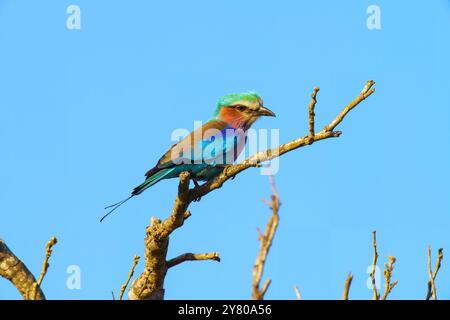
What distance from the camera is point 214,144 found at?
9.20 metres

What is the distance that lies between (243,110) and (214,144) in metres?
1.02

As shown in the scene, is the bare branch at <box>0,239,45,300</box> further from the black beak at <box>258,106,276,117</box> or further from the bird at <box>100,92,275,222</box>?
the black beak at <box>258,106,276,117</box>

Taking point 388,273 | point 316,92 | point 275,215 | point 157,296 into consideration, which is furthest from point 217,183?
point 275,215

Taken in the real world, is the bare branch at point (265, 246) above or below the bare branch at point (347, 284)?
above

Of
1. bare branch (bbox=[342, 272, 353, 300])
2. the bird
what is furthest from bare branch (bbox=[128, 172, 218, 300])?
bare branch (bbox=[342, 272, 353, 300])

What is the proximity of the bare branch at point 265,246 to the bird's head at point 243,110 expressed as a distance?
636 cm

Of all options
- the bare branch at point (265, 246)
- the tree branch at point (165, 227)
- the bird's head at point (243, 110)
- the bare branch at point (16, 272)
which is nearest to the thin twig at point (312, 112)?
the tree branch at point (165, 227)

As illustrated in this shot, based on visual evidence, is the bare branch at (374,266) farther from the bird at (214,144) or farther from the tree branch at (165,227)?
the bird at (214,144)

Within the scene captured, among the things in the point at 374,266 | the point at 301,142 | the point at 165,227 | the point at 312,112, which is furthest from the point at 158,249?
the point at 374,266

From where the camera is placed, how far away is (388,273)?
5766 mm

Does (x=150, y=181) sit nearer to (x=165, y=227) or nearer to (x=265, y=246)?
(x=165, y=227)

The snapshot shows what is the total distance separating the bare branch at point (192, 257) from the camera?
7.36 metres

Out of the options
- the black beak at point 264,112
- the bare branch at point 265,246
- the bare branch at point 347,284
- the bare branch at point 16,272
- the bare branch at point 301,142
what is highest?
the black beak at point 264,112
